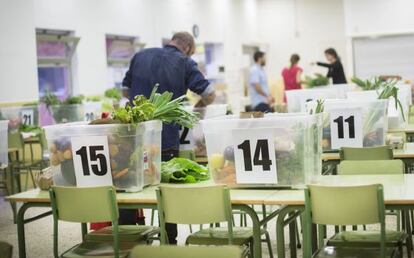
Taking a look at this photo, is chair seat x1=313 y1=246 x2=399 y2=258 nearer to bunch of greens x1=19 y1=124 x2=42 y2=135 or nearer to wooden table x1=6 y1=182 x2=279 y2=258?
wooden table x1=6 y1=182 x2=279 y2=258

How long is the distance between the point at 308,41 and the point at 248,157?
14264 millimetres

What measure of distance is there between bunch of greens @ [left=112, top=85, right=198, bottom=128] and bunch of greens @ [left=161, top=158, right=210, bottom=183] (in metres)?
0.26

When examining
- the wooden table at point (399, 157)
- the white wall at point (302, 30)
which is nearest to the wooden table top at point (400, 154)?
the wooden table at point (399, 157)

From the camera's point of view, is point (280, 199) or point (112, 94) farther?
point (112, 94)

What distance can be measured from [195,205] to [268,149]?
0.57 meters

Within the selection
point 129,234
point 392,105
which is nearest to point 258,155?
point 129,234

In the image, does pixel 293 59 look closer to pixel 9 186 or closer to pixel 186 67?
pixel 9 186

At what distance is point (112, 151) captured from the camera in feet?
14.5

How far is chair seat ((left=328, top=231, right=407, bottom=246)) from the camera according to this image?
4074 mm

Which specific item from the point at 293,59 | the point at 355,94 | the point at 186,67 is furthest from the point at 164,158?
the point at 293,59

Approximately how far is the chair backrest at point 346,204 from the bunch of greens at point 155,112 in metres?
1.22

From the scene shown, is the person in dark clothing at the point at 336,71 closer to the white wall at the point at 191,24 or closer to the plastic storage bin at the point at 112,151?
the white wall at the point at 191,24

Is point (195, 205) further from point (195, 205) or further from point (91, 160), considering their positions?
point (91, 160)

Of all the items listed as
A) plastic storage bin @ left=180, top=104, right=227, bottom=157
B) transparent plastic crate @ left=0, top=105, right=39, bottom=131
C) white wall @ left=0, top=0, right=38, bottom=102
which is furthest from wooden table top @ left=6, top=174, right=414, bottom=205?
white wall @ left=0, top=0, right=38, bottom=102
